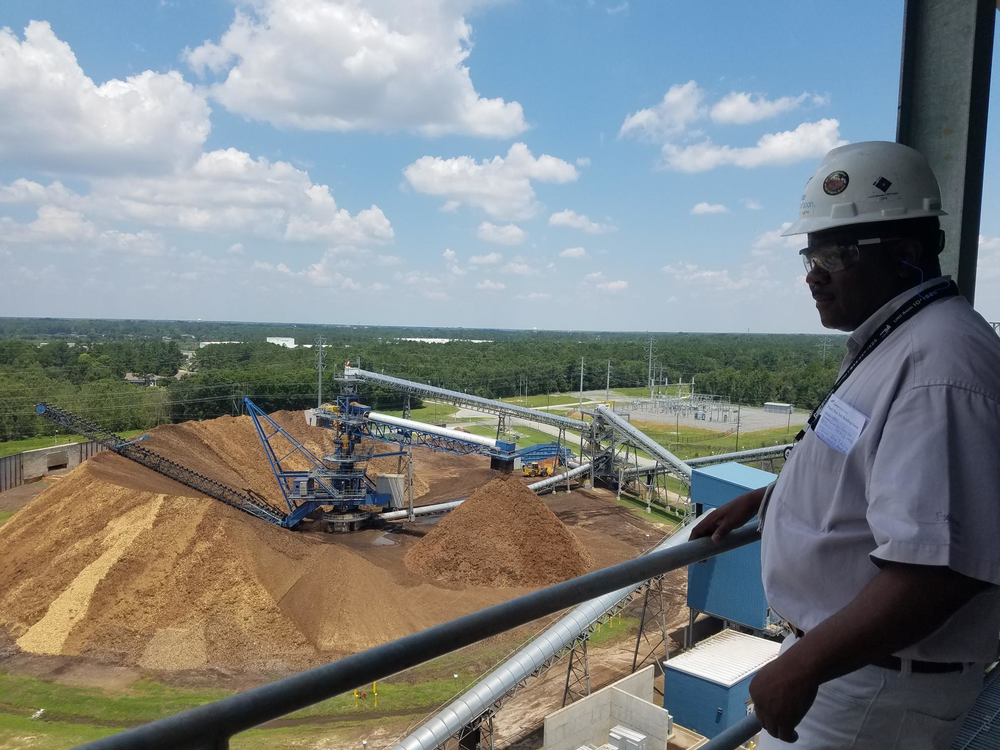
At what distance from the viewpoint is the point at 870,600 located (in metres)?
1.20

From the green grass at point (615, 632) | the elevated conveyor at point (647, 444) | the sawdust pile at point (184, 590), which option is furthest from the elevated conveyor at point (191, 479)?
the elevated conveyor at point (647, 444)

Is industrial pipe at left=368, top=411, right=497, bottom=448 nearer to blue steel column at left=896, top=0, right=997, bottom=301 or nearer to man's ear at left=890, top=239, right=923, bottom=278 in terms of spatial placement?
blue steel column at left=896, top=0, right=997, bottom=301

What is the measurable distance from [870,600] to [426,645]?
0.84 m

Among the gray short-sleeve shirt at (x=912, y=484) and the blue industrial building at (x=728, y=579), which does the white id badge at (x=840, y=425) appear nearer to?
the gray short-sleeve shirt at (x=912, y=484)

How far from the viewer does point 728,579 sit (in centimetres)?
1550

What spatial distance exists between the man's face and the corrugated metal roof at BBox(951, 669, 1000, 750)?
1547 mm

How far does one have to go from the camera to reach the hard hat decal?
1667mm

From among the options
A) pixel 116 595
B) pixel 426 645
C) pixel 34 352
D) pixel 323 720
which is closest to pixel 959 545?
pixel 426 645

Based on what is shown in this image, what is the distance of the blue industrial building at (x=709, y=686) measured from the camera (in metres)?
12.0

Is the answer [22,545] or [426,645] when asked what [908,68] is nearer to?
[426,645]

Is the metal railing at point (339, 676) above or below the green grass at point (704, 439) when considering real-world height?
above

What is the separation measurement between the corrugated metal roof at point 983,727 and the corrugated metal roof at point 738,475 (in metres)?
13.6

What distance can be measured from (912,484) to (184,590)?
64.4 ft

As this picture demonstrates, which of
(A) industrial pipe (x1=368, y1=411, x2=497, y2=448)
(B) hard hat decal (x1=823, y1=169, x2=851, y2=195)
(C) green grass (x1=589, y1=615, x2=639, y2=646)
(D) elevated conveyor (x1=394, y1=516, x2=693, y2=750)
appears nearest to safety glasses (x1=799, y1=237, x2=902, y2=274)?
(B) hard hat decal (x1=823, y1=169, x2=851, y2=195)
